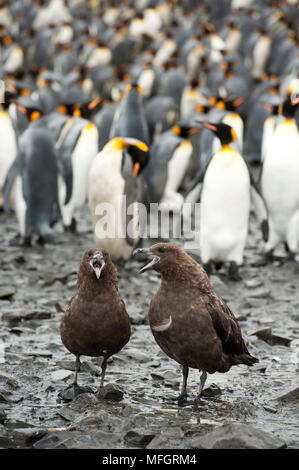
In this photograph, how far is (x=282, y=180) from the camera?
26.1 ft

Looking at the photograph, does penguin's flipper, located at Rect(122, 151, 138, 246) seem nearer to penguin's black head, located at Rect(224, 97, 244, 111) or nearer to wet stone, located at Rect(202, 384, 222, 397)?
wet stone, located at Rect(202, 384, 222, 397)

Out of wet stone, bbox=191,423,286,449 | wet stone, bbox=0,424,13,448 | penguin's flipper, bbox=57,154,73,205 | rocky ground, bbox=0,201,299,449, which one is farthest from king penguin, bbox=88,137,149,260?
wet stone, bbox=191,423,286,449

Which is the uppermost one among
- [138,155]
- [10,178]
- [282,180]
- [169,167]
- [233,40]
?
Answer: [233,40]

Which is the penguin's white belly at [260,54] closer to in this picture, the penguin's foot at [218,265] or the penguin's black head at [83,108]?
the penguin's black head at [83,108]

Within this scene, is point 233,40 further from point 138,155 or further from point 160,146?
point 138,155

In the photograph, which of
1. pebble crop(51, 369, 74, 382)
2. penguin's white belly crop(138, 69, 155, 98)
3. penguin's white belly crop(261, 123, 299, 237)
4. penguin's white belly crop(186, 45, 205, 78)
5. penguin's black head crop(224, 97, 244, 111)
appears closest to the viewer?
pebble crop(51, 369, 74, 382)

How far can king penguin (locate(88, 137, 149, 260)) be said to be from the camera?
25.6 feet

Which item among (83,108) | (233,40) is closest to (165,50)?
(233,40)

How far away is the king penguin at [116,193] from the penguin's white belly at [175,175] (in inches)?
104

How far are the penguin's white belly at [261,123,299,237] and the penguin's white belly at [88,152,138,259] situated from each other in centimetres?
140

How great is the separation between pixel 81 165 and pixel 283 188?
2.70 metres

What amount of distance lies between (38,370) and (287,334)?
1897mm

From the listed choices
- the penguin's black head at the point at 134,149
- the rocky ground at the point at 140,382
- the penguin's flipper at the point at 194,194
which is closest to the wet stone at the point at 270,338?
the rocky ground at the point at 140,382
